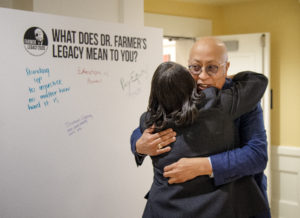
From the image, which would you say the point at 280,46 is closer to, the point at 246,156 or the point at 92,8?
the point at 92,8

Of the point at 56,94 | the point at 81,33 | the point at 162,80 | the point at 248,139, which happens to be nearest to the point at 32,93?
the point at 56,94

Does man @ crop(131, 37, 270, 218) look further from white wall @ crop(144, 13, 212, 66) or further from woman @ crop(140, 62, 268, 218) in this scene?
white wall @ crop(144, 13, 212, 66)

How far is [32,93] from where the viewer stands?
1.73 m

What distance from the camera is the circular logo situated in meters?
1.70

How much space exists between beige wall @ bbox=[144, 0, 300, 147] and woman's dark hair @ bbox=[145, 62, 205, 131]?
2.47 m

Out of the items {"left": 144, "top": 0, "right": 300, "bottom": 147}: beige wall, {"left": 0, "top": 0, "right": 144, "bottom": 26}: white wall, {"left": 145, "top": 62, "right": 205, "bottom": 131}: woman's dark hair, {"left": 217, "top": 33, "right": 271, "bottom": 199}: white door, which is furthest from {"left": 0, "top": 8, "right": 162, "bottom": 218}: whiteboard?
{"left": 217, "top": 33, "right": 271, "bottom": 199}: white door

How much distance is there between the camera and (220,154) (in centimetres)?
105

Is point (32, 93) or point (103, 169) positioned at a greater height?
point (32, 93)

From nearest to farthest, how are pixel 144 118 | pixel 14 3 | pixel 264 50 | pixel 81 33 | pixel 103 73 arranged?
pixel 144 118 → pixel 81 33 → pixel 103 73 → pixel 14 3 → pixel 264 50

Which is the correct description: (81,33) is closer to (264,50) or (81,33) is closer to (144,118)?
(144,118)

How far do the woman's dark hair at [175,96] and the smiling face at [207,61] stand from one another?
108 mm

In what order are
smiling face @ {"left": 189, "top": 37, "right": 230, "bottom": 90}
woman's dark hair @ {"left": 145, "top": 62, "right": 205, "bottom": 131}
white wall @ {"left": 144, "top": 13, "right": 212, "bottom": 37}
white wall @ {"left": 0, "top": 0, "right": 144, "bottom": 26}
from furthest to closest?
white wall @ {"left": 144, "top": 13, "right": 212, "bottom": 37} → white wall @ {"left": 0, "top": 0, "right": 144, "bottom": 26} → smiling face @ {"left": 189, "top": 37, "right": 230, "bottom": 90} → woman's dark hair @ {"left": 145, "top": 62, "right": 205, "bottom": 131}

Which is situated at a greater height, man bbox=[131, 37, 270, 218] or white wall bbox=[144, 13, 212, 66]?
white wall bbox=[144, 13, 212, 66]

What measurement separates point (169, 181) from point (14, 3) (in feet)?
6.41
